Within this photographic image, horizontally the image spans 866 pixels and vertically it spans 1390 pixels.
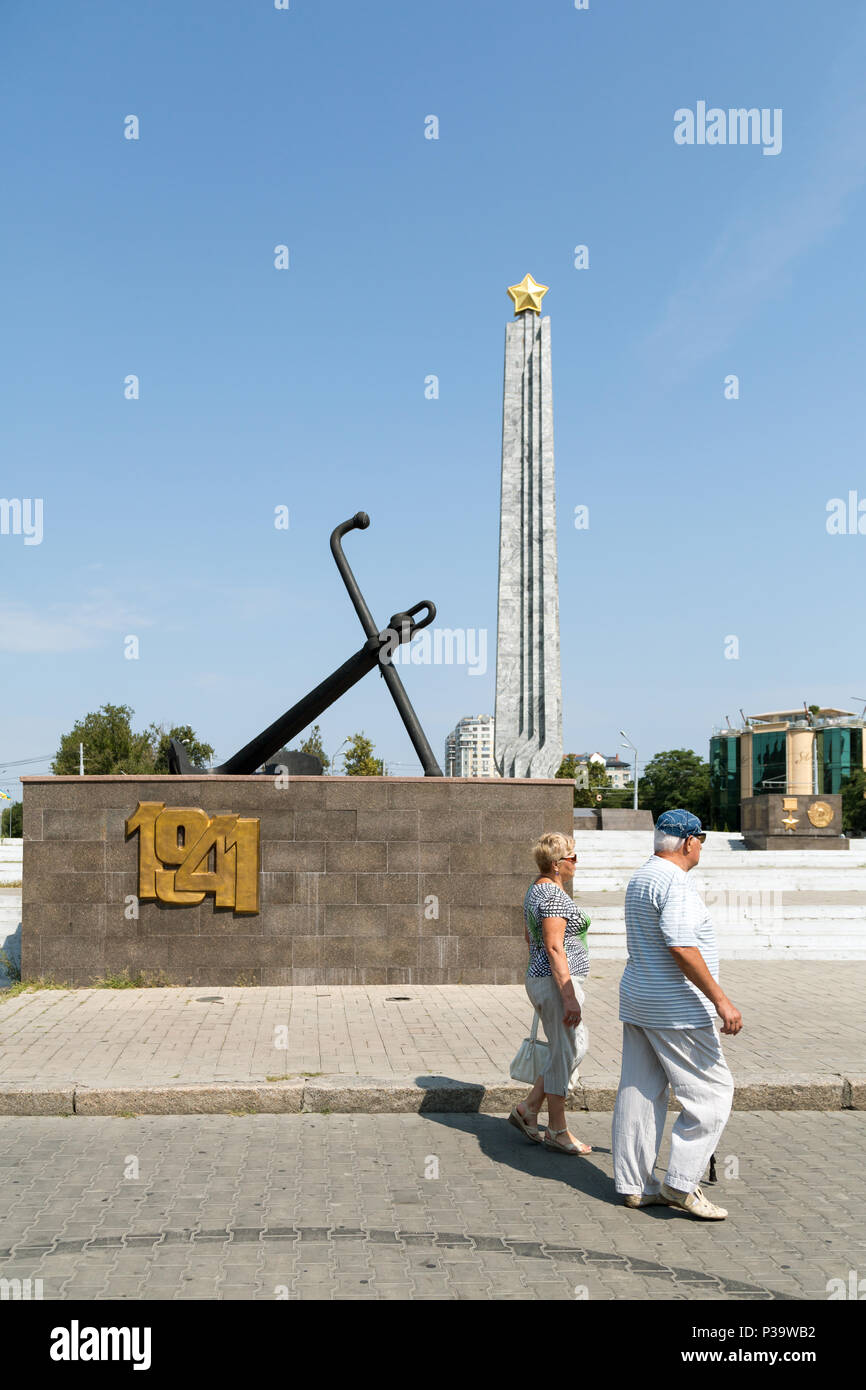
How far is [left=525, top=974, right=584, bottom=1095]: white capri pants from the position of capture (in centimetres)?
595

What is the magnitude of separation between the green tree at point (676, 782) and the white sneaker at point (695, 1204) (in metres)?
93.6

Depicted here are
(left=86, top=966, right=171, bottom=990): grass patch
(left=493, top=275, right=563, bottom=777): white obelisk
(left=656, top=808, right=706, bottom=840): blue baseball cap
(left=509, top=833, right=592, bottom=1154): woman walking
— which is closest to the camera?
(left=656, top=808, right=706, bottom=840): blue baseball cap

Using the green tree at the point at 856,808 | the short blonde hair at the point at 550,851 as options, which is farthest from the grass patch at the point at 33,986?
the green tree at the point at 856,808

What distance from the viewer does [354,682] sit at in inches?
459

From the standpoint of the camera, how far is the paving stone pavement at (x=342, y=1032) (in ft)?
24.1

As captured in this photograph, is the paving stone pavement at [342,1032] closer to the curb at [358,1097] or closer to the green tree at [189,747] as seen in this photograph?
the curb at [358,1097]

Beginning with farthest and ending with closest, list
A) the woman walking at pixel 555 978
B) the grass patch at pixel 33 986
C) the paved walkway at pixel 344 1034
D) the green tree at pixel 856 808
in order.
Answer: the green tree at pixel 856 808 < the grass patch at pixel 33 986 < the paved walkway at pixel 344 1034 < the woman walking at pixel 555 978

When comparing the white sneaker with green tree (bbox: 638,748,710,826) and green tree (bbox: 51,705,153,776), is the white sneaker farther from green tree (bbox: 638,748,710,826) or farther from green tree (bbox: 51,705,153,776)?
green tree (bbox: 638,748,710,826)

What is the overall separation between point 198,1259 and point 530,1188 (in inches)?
66.7

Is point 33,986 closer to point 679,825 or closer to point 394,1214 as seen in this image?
point 394,1214

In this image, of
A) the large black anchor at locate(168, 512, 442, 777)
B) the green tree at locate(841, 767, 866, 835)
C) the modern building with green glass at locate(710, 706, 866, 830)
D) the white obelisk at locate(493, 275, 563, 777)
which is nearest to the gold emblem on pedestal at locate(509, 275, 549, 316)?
the white obelisk at locate(493, 275, 563, 777)

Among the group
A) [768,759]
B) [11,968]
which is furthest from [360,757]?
[768,759]

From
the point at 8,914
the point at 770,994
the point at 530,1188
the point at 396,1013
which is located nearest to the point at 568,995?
the point at 530,1188

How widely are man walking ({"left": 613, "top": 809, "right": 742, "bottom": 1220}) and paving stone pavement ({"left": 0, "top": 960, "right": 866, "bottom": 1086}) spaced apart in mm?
1995
